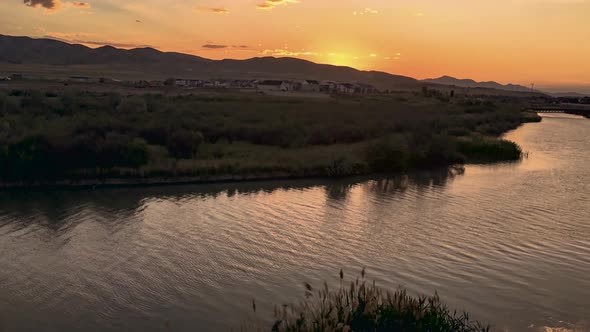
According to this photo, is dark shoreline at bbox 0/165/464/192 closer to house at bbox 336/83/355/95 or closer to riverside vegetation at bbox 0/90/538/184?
riverside vegetation at bbox 0/90/538/184

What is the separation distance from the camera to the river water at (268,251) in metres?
10.5

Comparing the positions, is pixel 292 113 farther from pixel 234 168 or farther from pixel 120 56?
pixel 120 56

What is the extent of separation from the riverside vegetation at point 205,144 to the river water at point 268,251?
5.53 ft

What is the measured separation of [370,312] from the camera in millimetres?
8062

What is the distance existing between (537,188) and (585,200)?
248cm

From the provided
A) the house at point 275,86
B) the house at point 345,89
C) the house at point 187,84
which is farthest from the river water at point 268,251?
the house at point 345,89

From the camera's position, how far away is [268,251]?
45.7 feet

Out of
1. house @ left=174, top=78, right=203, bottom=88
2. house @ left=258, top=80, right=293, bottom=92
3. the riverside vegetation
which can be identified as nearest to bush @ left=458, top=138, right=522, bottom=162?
the riverside vegetation

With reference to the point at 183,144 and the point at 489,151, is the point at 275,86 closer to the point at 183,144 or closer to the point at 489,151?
the point at 489,151

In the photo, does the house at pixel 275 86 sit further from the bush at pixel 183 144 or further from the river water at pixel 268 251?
the river water at pixel 268 251

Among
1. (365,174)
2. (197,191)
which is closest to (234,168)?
(197,191)

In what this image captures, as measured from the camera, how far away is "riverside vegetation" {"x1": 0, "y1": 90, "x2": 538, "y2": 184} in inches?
885

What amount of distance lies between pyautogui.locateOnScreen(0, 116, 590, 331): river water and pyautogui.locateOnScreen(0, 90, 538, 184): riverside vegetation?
1.69m

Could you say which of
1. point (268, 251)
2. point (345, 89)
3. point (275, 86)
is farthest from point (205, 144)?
point (345, 89)
